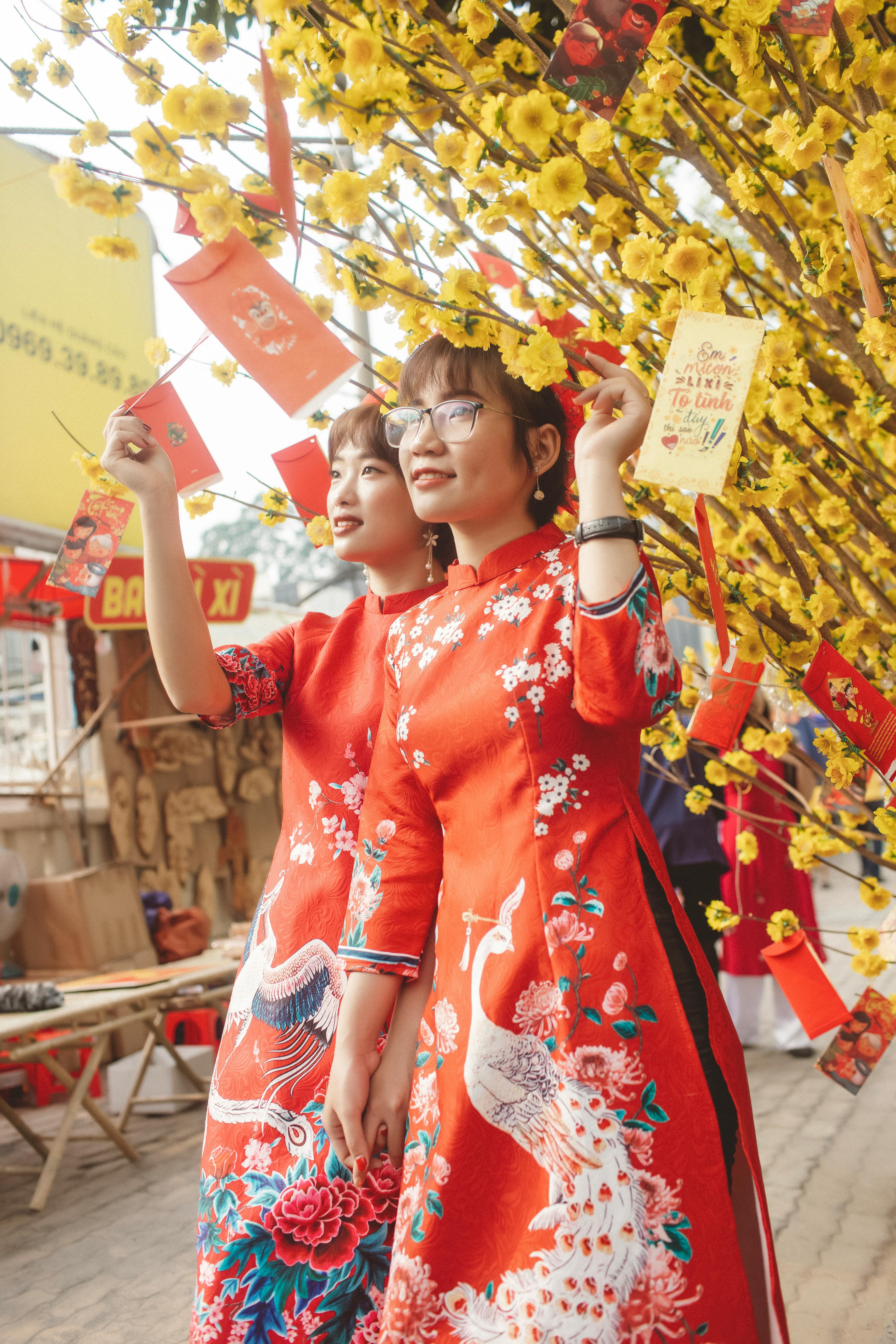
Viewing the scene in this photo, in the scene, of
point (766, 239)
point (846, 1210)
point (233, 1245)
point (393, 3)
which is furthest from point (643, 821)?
point (846, 1210)

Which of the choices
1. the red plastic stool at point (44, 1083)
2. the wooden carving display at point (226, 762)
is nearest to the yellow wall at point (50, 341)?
the red plastic stool at point (44, 1083)

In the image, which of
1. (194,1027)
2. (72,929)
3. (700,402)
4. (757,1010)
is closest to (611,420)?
(700,402)

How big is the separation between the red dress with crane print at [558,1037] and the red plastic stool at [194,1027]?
4.44 meters

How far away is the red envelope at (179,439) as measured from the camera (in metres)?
1.62

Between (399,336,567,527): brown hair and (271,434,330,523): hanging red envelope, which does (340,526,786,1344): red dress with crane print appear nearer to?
(399,336,567,527): brown hair

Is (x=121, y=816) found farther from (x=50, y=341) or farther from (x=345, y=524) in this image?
(x=345, y=524)

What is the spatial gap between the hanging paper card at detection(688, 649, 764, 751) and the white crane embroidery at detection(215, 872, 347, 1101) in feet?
2.58

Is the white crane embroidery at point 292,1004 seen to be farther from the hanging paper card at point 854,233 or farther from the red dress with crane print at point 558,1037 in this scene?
the hanging paper card at point 854,233

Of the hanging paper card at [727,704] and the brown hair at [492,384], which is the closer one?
the brown hair at [492,384]

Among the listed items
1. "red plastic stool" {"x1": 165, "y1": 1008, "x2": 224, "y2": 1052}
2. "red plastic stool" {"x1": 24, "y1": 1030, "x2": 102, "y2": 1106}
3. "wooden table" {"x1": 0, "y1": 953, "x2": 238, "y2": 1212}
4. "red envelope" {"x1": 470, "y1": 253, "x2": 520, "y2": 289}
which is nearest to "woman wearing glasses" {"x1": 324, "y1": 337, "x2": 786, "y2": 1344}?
"red envelope" {"x1": 470, "y1": 253, "x2": 520, "y2": 289}

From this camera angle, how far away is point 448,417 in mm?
1382

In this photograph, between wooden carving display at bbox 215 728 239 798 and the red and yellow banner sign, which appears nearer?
the red and yellow banner sign

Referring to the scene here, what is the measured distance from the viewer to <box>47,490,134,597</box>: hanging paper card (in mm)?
1684

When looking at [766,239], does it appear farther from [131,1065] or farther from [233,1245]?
[131,1065]
